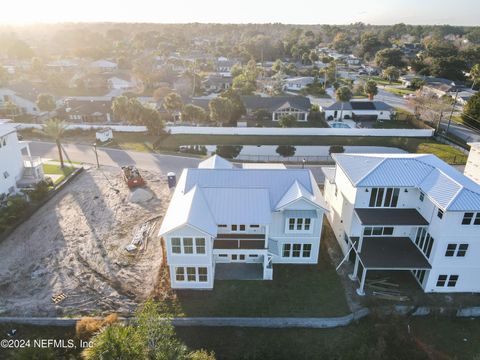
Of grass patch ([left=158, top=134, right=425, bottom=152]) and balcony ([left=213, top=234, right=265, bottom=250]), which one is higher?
balcony ([left=213, top=234, right=265, bottom=250])

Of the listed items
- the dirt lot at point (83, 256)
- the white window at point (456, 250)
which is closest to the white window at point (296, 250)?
the white window at point (456, 250)

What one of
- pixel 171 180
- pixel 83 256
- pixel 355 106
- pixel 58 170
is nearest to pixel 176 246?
pixel 83 256

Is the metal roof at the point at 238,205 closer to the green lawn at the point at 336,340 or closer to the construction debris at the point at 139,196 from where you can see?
the green lawn at the point at 336,340

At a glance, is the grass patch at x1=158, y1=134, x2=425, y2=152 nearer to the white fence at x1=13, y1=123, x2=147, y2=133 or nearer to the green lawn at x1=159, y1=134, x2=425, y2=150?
the green lawn at x1=159, y1=134, x2=425, y2=150

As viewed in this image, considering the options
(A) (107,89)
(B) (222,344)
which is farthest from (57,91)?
(B) (222,344)

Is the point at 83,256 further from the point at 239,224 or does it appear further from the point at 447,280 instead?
the point at 447,280

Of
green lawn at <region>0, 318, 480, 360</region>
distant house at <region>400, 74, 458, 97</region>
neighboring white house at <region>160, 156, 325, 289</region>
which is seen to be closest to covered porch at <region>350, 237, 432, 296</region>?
green lawn at <region>0, 318, 480, 360</region>
